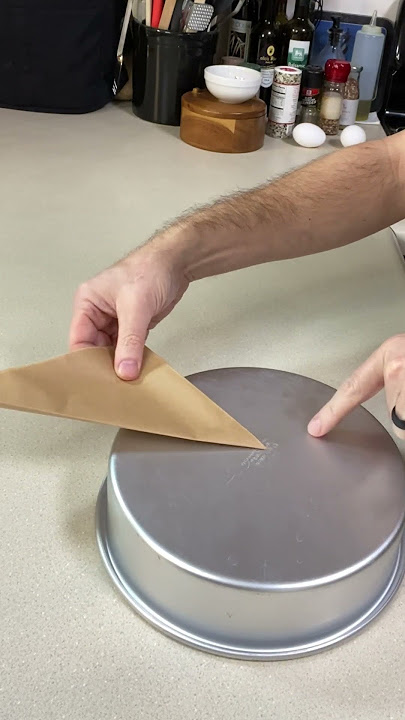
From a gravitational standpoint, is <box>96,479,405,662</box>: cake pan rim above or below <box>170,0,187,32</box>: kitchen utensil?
below

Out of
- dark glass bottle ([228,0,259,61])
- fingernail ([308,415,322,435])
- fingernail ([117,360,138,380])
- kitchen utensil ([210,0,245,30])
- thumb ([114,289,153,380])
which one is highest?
kitchen utensil ([210,0,245,30])

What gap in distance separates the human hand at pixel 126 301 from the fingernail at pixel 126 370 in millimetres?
10

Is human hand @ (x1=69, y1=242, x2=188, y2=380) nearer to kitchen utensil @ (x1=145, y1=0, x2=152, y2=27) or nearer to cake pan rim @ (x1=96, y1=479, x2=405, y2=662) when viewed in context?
cake pan rim @ (x1=96, y1=479, x2=405, y2=662)

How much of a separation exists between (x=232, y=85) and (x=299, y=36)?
24cm

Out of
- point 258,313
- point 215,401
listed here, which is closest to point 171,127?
point 258,313

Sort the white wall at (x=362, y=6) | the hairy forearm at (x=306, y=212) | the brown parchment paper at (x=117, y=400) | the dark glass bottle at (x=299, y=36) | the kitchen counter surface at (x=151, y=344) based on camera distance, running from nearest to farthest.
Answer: the kitchen counter surface at (x=151, y=344) → the brown parchment paper at (x=117, y=400) → the hairy forearm at (x=306, y=212) → the dark glass bottle at (x=299, y=36) → the white wall at (x=362, y=6)

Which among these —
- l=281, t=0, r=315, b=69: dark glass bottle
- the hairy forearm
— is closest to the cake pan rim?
the hairy forearm

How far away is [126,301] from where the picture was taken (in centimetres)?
68

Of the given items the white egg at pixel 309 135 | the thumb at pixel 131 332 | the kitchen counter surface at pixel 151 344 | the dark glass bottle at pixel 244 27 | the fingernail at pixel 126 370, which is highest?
the dark glass bottle at pixel 244 27

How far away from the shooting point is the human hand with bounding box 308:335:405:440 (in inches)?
23.9

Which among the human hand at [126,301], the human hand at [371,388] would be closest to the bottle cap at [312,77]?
the human hand at [126,301]

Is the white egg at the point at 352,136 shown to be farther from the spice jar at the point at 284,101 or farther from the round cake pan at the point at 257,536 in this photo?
the round cake pan at the point at 257,536

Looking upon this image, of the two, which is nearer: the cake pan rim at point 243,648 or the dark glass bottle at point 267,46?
the cake pan rim at point 243,648

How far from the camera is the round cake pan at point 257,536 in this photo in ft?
1.66
